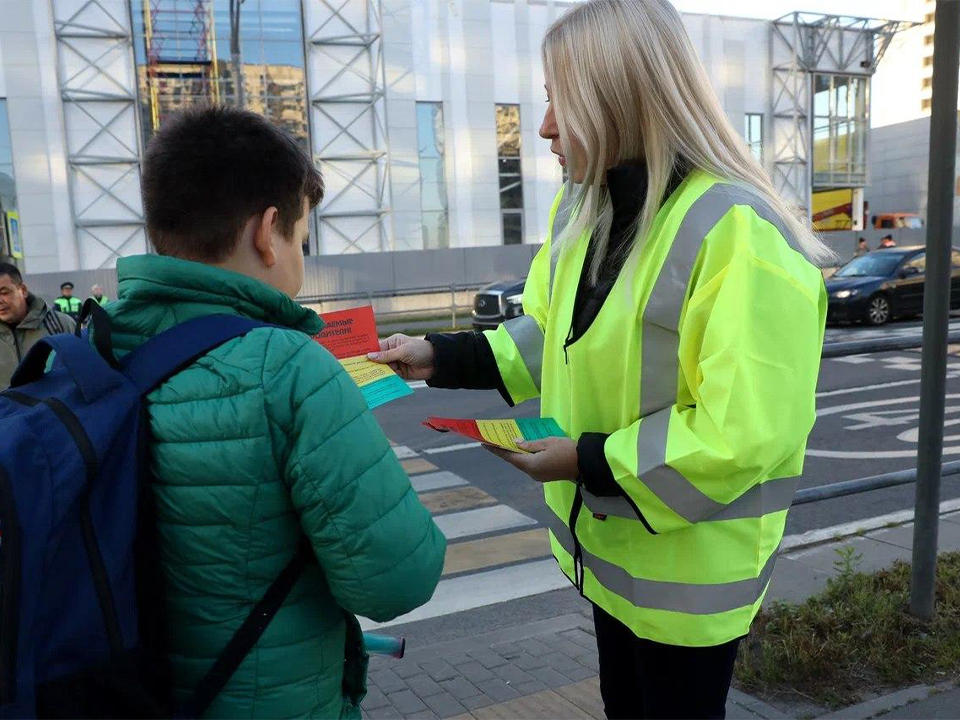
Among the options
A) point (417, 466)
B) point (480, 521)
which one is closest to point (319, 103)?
point (417, 466)

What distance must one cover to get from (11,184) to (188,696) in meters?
22.0

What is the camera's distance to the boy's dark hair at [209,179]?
1.45 meters

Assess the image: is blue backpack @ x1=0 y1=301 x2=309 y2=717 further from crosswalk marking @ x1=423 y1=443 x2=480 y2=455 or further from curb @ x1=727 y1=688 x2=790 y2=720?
crosswalk marking @ x1=423 y1=443 x2=480 y2=455

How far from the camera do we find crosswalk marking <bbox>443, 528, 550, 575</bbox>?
16.9 feet

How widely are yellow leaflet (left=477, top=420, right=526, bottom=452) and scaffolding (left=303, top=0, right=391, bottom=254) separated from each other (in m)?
21.6

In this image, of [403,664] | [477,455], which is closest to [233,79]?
[477,455]

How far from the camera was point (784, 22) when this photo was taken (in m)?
28.6

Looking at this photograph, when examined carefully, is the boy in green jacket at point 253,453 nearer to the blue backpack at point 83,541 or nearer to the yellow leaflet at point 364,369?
the blue backpack at point 83,541

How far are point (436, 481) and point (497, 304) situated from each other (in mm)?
10602

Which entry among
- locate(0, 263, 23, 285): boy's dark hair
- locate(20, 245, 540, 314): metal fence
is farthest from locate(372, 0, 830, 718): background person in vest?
locate(20, 245, 540, 314): metal fence

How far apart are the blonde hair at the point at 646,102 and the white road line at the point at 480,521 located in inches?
164

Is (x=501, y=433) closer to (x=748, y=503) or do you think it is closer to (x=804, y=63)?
(x=748, y=503)

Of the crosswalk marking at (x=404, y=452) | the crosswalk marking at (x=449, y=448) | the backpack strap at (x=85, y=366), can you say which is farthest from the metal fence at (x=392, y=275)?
the backpack strap at (x=85, y=366)

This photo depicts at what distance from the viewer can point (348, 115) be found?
22875 millimetres
